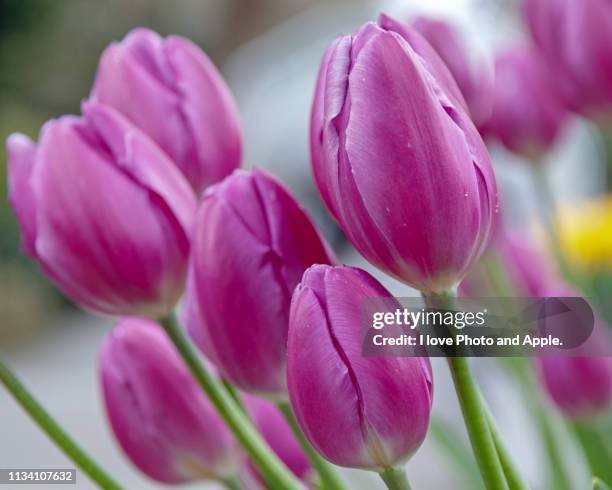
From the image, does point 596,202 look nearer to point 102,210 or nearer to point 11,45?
point 102,210

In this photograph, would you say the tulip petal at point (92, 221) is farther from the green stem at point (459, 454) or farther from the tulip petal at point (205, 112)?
the green stem at point (459, 454)

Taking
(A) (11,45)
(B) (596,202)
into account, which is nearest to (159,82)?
(B) (596,202)

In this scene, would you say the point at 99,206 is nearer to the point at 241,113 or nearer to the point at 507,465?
the point at 507,465

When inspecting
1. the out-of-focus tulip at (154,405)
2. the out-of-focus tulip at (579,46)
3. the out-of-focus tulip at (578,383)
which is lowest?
the out-of-focus tulip at (578,383)

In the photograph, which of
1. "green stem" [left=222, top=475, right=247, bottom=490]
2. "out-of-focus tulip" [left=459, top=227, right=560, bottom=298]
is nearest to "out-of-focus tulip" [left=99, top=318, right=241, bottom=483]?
"green stem" [left=222, top=475, right=247, bottom=490]

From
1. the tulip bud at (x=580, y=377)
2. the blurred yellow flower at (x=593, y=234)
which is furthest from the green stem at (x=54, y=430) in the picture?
the blurred yellow flower at (x=593, y=234)
